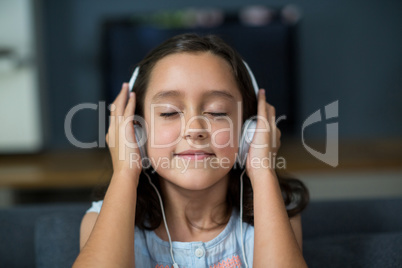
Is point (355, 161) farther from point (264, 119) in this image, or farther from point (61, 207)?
point (61, 207)

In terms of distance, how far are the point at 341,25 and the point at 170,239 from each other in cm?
240

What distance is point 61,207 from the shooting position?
51.8 inches

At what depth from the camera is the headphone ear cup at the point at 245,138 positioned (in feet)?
3.52

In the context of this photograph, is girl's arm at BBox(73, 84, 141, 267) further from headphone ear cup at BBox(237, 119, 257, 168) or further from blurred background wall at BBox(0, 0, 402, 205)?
blurred background wall at BBox(0, 0, 402, 205)

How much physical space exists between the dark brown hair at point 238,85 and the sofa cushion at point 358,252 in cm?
13

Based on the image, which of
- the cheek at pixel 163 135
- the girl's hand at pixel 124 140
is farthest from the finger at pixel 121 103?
the cheek at pixel 163 135

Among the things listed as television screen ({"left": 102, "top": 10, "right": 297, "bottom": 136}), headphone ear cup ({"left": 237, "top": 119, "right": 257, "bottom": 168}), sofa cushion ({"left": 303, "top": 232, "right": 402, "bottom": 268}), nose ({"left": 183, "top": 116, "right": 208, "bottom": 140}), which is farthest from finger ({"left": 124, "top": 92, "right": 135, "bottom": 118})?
television screen ({"left": 102, "top": 10, "right": 297, "bottom": 136})

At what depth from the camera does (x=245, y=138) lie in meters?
1.07

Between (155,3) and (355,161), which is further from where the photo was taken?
(155,3)

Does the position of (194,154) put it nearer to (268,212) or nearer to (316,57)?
(268,212)

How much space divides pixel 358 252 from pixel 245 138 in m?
0.41

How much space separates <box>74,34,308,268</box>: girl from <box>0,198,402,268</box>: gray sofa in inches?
4.2

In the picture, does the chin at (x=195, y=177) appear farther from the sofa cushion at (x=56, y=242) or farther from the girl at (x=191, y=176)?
the sofa cushion at (x=56, y=242)

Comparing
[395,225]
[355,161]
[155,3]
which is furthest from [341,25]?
[395,225]
